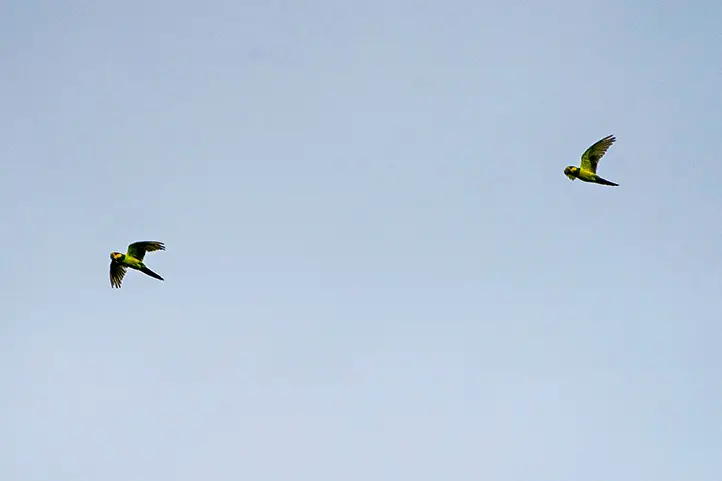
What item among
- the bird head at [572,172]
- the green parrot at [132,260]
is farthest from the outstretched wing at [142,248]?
the bird head at [572,172]

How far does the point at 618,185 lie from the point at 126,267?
117 feet

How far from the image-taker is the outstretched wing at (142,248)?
73375mm

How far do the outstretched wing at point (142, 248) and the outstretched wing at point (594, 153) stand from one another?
102ft

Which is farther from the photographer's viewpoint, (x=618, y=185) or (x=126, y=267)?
(x=126, y=267)

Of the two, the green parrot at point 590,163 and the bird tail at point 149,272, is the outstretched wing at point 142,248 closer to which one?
the bird tail at point 149,272

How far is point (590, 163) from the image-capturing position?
242 ft

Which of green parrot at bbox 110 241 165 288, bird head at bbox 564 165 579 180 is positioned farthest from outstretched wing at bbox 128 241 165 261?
bird head at bbox 564 165 579 180

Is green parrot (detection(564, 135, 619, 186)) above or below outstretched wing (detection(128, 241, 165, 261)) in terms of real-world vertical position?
above

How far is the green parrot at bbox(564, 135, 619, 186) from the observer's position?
73.1 metres

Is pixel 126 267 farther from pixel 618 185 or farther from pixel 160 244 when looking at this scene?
pixel 618 185

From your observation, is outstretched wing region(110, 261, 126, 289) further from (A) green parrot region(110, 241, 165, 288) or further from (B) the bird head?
(B) the bird head

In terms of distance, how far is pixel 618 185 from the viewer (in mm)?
69312

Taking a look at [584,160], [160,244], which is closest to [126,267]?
[160,244]

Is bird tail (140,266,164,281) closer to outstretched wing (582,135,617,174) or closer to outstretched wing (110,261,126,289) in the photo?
outstretched wing (110,261,126,289)
